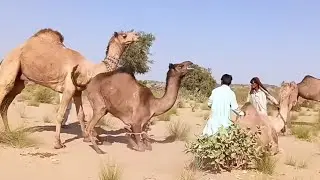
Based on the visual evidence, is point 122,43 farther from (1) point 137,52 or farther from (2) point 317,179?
(1) point 137,52

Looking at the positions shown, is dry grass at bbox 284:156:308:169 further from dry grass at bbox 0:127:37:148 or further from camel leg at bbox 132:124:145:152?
dry grass at bbox 0:127:37:148

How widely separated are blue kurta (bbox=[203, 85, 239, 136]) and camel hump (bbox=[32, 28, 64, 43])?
4770mm

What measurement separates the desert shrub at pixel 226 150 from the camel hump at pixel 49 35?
16.2 feet

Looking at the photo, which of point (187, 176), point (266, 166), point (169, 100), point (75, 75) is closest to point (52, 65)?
point (75, 75)

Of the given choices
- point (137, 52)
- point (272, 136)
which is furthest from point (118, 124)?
point (137, 52)

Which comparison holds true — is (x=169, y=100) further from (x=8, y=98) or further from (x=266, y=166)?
(x=8, y=98)

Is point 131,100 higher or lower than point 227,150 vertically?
higher

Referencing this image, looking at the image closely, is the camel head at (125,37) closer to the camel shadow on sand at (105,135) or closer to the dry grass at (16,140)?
the camel shadow on sand at (105,135)

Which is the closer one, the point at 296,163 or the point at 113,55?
the point at 296,163

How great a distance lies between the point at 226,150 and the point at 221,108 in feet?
2.56

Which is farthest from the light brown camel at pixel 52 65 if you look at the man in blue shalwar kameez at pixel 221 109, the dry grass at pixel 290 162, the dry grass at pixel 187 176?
the dry grass at pixel 290 162

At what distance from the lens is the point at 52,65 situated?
11250mm

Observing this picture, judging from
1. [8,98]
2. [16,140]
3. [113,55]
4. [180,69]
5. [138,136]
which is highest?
[113,55]

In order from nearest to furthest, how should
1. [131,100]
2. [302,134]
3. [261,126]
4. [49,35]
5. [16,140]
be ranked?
[261,126] → [16,140] → [131,100] → [49,35] → [302,134]
